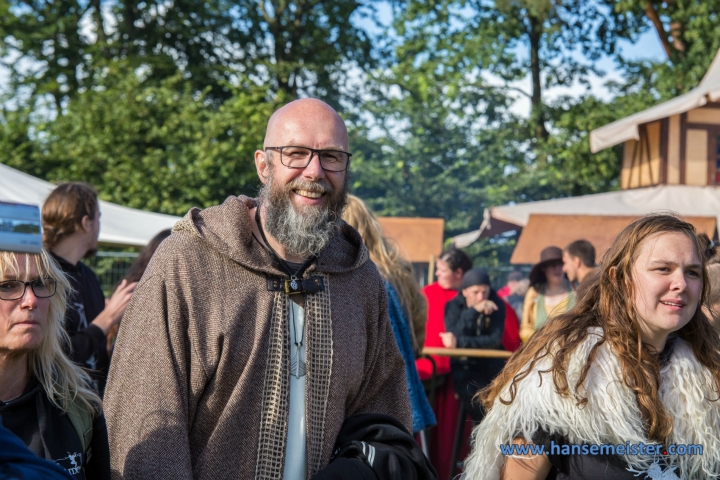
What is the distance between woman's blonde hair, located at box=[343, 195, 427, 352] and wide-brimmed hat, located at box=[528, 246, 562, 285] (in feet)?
6.82

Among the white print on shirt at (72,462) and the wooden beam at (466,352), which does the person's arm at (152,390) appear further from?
the wooden beam at (466,352)

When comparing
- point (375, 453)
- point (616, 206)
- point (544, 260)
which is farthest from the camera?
point (616, 206)

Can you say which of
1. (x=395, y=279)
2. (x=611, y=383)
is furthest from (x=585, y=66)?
(x=611, y=383)

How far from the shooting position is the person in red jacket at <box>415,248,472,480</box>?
605 centimetres

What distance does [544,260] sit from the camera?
21.1 ft

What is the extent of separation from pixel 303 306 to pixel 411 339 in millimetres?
2125

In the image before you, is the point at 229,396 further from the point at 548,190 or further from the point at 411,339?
the point at 548,190

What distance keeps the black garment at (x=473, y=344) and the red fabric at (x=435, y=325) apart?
3.7 inches

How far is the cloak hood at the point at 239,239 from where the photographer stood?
2369 millimetres

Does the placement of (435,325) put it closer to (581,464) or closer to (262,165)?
(581,464)

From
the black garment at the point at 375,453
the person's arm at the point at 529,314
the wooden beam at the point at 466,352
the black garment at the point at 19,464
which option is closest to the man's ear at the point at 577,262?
the person's arm at the point at 529,314

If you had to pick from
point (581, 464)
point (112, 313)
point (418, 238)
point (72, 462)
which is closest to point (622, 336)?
point (581, 464)

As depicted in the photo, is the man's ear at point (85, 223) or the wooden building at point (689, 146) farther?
the wooden building at point (689, 146)

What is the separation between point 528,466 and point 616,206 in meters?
11.3
